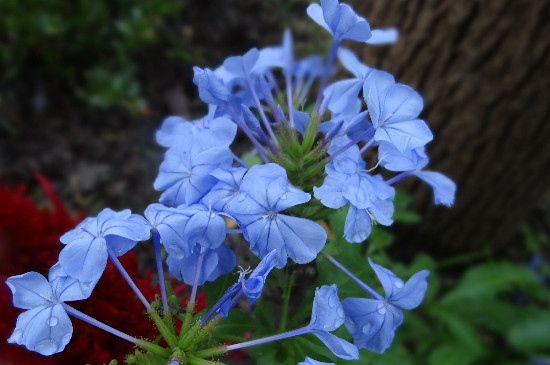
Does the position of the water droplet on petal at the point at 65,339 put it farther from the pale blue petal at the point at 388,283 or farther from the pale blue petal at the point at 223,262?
the pale blue petal at the point at 388,283

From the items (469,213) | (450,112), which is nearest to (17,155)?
(450,112)

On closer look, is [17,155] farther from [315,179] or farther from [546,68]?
[546,68]

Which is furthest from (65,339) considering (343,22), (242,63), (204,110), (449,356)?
(204,110)

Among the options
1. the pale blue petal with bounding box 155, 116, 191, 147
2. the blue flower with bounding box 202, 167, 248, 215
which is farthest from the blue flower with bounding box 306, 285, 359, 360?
the pale blue petal with bounding box 155, 116, 191, 147

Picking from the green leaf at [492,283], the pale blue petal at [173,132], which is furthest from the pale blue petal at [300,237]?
the green leaf at [492,283]

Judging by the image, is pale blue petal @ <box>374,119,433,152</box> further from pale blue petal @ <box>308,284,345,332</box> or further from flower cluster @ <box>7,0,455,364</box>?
pale blue petal @ <box>308,284,345,332</box>

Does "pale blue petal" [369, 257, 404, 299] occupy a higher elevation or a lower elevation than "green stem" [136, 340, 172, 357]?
higher

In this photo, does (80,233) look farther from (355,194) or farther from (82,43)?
(82,43)
